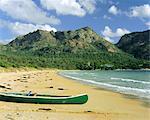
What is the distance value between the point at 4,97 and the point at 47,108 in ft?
15.2

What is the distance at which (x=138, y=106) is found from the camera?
26172 millimetres

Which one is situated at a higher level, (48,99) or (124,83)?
(124,83)

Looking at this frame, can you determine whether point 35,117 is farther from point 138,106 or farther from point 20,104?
point 138,106

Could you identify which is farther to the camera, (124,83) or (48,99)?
(124,83)

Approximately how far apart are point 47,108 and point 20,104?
9.21 ft

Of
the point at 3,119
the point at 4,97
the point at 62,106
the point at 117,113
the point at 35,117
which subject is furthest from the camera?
the point at 4,97

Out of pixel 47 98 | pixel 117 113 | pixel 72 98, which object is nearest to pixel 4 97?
pixel 47 98

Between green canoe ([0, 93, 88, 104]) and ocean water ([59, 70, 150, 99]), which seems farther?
ocean water ([59, 70, 150, 99])

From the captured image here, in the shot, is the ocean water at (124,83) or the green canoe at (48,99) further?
the ocean water at (124,83)

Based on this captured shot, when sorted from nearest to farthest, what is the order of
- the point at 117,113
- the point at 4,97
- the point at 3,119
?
the point at 3,119, the point at 117,113, the point at 4,97

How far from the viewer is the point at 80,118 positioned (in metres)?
19.0

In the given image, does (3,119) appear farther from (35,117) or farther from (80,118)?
(80,118)

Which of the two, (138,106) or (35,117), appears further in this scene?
(138,106)

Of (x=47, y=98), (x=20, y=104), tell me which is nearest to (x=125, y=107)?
(x=47, y=98)
